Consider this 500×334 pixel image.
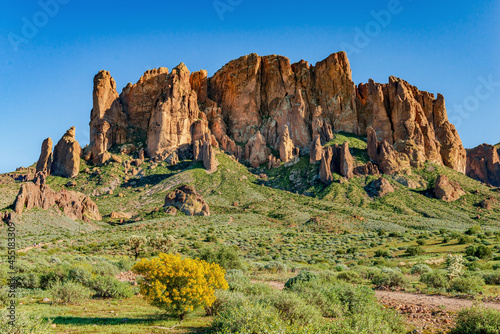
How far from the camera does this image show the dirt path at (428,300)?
13431 millimetres

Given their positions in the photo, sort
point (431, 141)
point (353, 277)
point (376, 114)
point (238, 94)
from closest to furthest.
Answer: point (353, 277)
point (431, 141)
point (376, 114)
point (238, 94)

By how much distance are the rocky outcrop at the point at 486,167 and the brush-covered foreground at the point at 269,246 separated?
202ft

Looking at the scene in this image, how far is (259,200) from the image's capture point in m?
92.3

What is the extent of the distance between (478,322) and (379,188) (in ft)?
294

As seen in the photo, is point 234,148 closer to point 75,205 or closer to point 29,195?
point 75,205

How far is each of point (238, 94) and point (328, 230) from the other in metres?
108

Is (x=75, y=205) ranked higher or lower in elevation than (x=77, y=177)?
lower

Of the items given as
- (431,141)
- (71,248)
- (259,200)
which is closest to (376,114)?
(431,141)

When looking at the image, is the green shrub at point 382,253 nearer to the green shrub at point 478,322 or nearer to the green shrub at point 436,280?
the green shrub at point 436,280

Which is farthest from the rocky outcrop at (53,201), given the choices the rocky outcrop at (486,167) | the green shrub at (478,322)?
the rocky outcrop at (486,167)

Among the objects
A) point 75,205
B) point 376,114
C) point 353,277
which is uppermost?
point 376,114

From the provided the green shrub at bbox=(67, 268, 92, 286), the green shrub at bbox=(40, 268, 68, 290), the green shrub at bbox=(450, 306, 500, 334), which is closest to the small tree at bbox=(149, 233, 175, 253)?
the green shrub at bbox=(40, 268, 68, 290)

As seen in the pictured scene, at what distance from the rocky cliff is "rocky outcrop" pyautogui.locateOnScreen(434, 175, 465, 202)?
17.1m

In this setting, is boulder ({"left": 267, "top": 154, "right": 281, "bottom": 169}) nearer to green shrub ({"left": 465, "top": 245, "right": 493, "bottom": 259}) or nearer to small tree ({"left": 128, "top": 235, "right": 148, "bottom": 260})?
small tree ({"left": 128, "top": 235, "right": 148, "bottom": 260})
